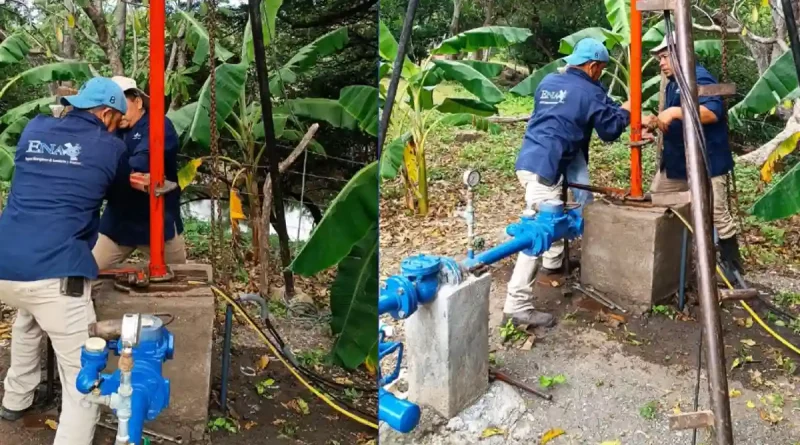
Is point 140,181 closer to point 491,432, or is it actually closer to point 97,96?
point 97,96

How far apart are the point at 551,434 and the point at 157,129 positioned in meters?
1.49

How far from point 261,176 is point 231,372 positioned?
0.98 meters

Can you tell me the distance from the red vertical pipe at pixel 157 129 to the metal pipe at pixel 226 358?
24 cm

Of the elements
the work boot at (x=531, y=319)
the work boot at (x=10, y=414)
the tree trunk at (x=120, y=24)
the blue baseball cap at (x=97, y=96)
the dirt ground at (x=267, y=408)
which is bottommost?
the dirt ground at (x=267, y=408)

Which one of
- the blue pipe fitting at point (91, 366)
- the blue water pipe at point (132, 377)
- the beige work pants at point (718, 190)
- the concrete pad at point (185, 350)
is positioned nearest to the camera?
the blue water pipe at point (132, 377)

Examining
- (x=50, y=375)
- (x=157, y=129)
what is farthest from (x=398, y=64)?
(x=50, y=375)

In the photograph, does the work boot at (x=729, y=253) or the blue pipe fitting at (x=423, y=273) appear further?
the work boot at (x=729, y=253)

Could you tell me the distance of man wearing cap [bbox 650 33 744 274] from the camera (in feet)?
10.1

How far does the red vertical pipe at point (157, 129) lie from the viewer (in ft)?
6.04

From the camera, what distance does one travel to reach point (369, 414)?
93.4 inches

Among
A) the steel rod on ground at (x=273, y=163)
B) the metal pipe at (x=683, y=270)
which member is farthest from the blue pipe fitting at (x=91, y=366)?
the metal pipe at (x=683, y=270)

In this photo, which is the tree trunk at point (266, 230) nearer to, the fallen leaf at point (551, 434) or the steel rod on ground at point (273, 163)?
the steel rod on ground at point (273, 163)

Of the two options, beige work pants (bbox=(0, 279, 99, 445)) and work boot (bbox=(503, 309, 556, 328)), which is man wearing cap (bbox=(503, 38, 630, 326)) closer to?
work boot (bbox=(503, 309, 556, 328))

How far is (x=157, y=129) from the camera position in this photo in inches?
77.2
